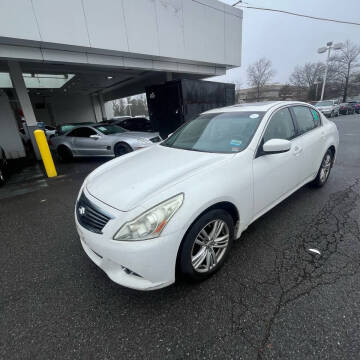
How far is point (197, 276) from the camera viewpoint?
1.91 metres

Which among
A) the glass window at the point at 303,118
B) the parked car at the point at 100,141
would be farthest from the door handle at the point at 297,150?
the parked car at the point at 100,141

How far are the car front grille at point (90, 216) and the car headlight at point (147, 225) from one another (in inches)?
8.5

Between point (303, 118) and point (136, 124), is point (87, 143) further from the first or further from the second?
point (303, 118)

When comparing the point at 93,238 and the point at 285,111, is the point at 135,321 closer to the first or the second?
the point at 93,238

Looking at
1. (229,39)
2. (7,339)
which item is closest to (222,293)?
(7,339)

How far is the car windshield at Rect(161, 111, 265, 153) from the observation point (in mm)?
2393

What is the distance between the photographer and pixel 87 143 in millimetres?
7398

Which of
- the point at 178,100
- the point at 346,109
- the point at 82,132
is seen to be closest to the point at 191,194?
the point at 82,132

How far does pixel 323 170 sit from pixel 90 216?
3.96 m

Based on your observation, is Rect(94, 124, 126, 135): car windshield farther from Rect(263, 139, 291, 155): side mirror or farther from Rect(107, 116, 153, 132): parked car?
Rect(263, 139, 291, 155): side mirror

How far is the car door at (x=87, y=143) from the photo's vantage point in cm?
720

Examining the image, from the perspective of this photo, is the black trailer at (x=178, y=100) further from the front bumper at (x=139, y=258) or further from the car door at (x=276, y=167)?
the front bumper at (x=139, y=258)

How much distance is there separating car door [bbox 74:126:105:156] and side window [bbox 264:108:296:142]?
5.92 m

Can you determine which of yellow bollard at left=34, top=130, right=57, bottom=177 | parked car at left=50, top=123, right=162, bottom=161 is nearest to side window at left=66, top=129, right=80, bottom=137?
parked car at left=50, top=123, right=162, bottom=161
